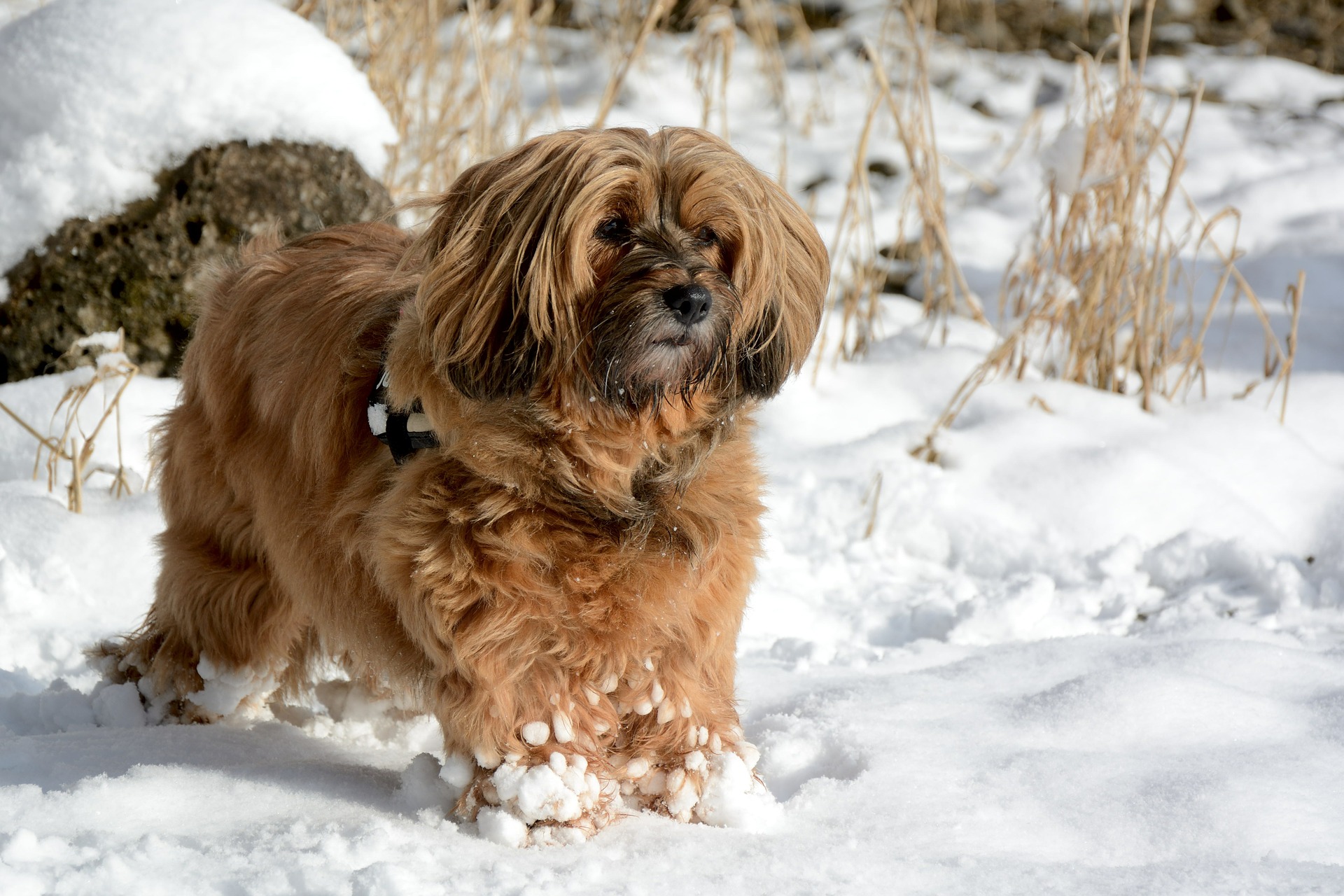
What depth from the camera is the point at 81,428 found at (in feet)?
14.1

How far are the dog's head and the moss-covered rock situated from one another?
2.23 m

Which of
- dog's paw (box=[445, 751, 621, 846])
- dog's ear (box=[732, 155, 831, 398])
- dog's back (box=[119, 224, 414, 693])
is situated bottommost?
dog's paw (box=[445, 751, 621, 846])

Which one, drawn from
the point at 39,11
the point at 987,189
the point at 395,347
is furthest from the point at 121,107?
the point at 987,189

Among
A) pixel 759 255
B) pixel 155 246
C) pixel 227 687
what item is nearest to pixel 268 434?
pixel 227 687

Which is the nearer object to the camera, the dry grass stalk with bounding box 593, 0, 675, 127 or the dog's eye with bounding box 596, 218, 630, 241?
the dog's eye with bounding box 596, 218, 630, 241

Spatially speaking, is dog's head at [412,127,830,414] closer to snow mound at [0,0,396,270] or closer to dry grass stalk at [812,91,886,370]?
snow mound at [0,0,396,270]

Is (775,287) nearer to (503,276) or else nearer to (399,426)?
(503,276)

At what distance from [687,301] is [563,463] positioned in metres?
0.38

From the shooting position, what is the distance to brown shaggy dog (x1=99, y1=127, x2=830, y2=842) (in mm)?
2350

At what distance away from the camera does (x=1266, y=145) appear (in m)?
7.69

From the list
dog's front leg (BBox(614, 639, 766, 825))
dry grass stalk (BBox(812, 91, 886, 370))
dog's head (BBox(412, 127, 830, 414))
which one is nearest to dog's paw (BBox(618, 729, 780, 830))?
dog's front leg (BBox(614, 639, 766, 825))

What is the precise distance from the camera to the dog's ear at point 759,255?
2.42 metres

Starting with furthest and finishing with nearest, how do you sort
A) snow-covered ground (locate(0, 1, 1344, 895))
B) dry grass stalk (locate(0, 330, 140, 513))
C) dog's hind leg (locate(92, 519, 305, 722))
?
dry grass stalk (locate(0, 330, 140, 513)) < dog's hind leg (locate(92, 519, 305, 722)) < snow-covered ground (locate(0, 1, 1344, 895))

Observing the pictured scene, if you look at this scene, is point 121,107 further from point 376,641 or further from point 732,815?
point 732,815
